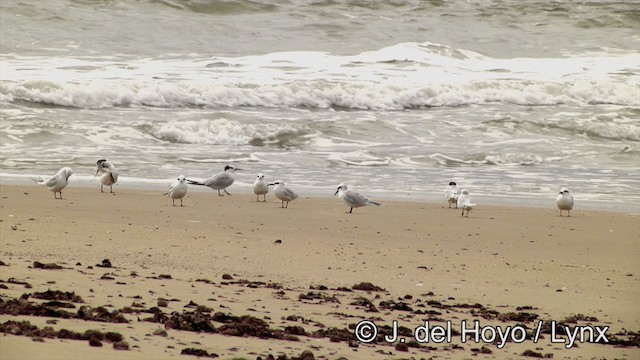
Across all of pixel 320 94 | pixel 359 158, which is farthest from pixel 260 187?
pixel 320 94

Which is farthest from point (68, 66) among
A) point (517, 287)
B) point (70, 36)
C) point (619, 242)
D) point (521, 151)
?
point (517, 287)

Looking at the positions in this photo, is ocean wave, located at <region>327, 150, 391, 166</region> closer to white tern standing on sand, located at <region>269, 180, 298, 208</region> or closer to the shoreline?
the shoreline

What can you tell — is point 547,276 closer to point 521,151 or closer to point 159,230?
point 159,230

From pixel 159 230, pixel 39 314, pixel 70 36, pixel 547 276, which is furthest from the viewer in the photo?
pixel 70 36

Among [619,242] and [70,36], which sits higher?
[70,36]

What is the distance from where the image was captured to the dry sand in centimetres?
481

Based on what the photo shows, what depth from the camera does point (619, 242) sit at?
9.09 m

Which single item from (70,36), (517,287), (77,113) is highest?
(70,36)

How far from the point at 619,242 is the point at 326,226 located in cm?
253

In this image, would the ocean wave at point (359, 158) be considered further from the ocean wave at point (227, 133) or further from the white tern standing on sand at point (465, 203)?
the white tern standing on sand at point (465, 203)

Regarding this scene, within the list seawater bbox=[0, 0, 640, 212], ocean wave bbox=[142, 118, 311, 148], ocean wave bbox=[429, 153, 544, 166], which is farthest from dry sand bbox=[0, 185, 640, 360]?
ocean wave bbox=[142, 118, 311, 148]

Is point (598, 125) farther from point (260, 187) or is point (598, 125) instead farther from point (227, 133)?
point (260, 187)

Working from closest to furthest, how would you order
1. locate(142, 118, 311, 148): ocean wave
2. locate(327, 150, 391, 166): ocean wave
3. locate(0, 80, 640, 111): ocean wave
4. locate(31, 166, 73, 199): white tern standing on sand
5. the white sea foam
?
locate(31, 166, 73, 199): white tern standing on sand, locate(327, 150, 391, 166): ocean wave, locate(142, 118, 311, 148): ocean wave, locate(0, 80, 640, 111): ocean wave, the white sea foam

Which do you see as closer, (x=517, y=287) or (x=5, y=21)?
(x=517, y=287)
